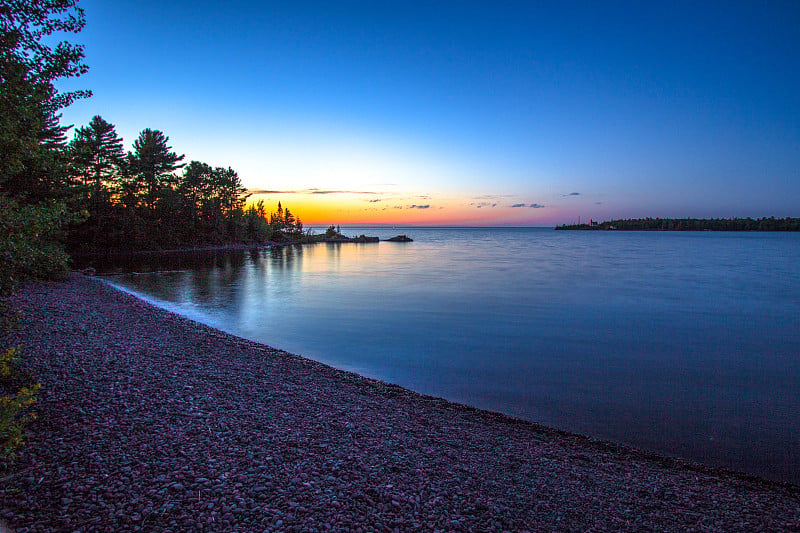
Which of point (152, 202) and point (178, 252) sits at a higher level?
point (152, 202)

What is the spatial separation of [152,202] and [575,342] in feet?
198

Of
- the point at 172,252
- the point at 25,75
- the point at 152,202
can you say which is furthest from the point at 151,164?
the point at 25,75

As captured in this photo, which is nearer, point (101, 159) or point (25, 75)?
point (25, 75)

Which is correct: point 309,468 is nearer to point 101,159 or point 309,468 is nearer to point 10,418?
point 10,418

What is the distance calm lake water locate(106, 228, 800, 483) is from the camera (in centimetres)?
807

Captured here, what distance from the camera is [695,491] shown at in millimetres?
→ 5336

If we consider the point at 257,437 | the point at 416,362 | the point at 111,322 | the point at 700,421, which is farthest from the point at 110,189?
the point at 700,421

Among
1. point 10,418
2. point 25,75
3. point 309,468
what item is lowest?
point 309,468

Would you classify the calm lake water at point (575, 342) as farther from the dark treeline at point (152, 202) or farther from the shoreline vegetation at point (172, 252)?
the dark treeline at point (152, 202)

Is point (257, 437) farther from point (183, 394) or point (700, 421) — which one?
point (700, 421)

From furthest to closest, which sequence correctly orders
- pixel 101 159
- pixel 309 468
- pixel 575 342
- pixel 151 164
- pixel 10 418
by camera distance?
pixel 151 164
pixel 101 159
pixel 575 342
pixel 309 468
pixel 10 418

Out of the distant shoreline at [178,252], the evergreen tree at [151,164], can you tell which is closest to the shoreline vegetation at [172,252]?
the distant shoreline at [178,252]

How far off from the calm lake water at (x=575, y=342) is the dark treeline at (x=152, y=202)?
21413 mm

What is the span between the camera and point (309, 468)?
4.94 m
